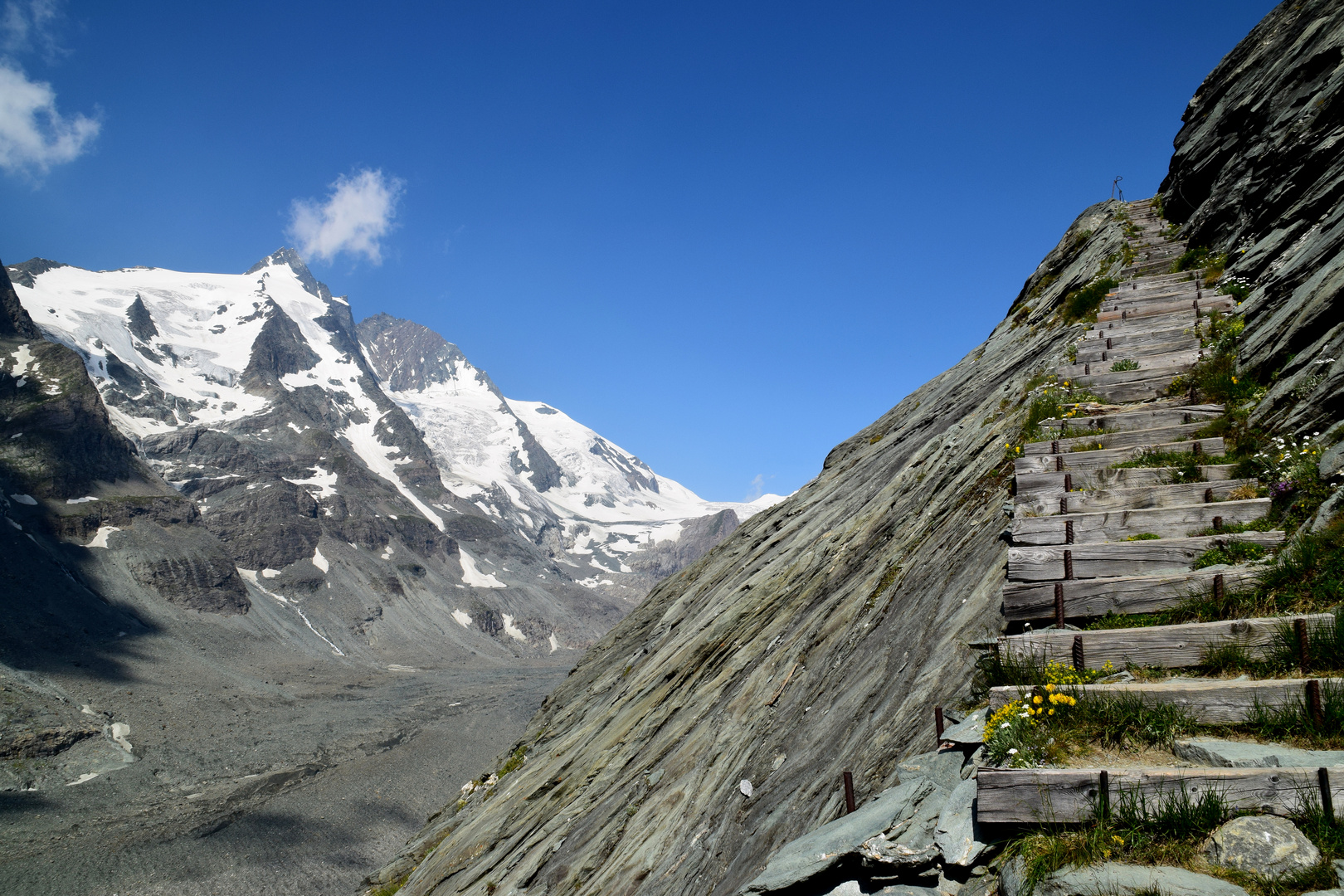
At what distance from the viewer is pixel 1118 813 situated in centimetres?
477

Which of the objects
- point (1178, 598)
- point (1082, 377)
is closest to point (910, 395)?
point (1082, 377)

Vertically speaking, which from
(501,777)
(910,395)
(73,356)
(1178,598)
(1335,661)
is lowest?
(501,777)

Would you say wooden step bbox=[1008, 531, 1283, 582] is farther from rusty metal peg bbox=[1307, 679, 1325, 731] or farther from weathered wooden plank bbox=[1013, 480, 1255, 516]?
rusty metal peg bbox=[1307, 679, 1325, 731]

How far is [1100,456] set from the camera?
398 inches

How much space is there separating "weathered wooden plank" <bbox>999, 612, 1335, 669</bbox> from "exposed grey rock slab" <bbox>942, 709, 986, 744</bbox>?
0.77 meters

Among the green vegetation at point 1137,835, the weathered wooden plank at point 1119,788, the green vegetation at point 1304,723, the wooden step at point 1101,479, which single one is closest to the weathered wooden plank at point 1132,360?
the wooden step at point 1101,479

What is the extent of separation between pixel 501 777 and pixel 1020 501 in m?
22.8

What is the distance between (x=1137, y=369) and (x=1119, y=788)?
10431 mm

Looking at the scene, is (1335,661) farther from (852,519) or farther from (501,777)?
(501,777)

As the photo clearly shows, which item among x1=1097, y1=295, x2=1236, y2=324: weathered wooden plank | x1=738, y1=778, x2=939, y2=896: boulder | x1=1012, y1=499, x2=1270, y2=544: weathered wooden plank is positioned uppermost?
x1=1097, y1=295, x2=1236, y2=324: weathered wooden plank

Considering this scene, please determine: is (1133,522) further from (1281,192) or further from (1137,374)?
(1281,192)

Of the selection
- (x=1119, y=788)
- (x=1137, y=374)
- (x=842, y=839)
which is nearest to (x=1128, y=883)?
(x=1119, y=788)

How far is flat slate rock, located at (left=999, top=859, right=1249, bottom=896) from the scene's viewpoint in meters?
4.16

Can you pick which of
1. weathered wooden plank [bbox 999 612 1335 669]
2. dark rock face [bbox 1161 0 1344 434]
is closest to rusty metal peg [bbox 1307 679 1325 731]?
weathered wooden plank [bbox 999 612 1335 669]
